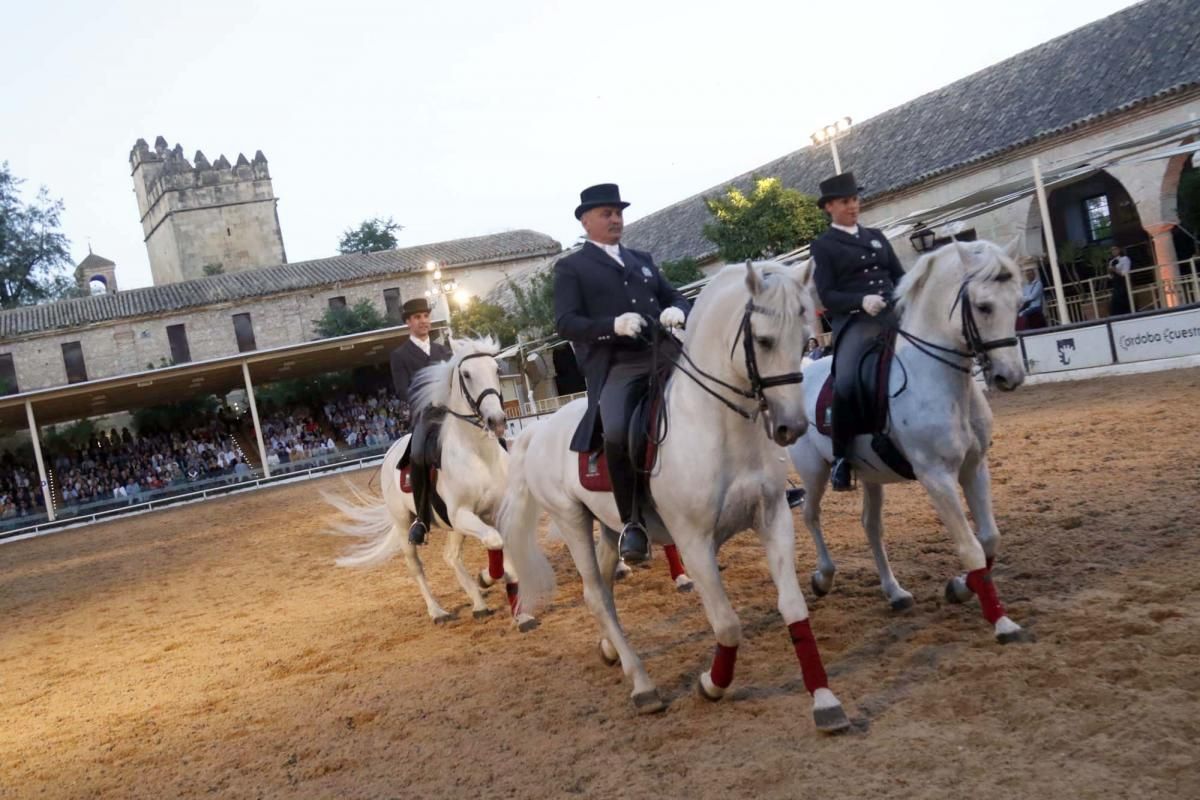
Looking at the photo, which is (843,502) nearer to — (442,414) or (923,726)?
(442,414)

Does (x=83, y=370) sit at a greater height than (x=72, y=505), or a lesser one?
greater

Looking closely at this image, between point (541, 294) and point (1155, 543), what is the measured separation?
34254 millimetres

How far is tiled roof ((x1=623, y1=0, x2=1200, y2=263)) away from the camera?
25.0 meters

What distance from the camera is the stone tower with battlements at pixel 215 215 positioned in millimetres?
69812

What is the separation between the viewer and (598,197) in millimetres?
5602

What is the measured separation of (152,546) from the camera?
19406 mm

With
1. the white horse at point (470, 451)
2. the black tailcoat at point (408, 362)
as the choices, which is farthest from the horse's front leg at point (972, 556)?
the black tailcoat at point (408, 362)

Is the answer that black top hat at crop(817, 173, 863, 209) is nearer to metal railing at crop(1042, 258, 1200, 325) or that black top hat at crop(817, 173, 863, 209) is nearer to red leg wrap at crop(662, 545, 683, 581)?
red leg wrap at crop(662, 545, 683, 581)

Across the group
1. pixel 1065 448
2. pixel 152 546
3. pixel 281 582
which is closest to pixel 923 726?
pixel 1065 448

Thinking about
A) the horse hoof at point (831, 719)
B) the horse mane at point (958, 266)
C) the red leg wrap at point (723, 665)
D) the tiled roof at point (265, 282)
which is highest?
the tiled roof at point (265, 282)

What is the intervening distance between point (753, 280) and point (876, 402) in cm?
187

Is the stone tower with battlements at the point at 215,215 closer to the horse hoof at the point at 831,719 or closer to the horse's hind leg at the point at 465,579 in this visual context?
the horse's hind leg at the point at 465,579

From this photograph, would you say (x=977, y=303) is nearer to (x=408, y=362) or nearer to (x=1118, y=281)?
(x=408, y=362)

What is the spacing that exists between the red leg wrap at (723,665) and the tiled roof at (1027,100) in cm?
2336
